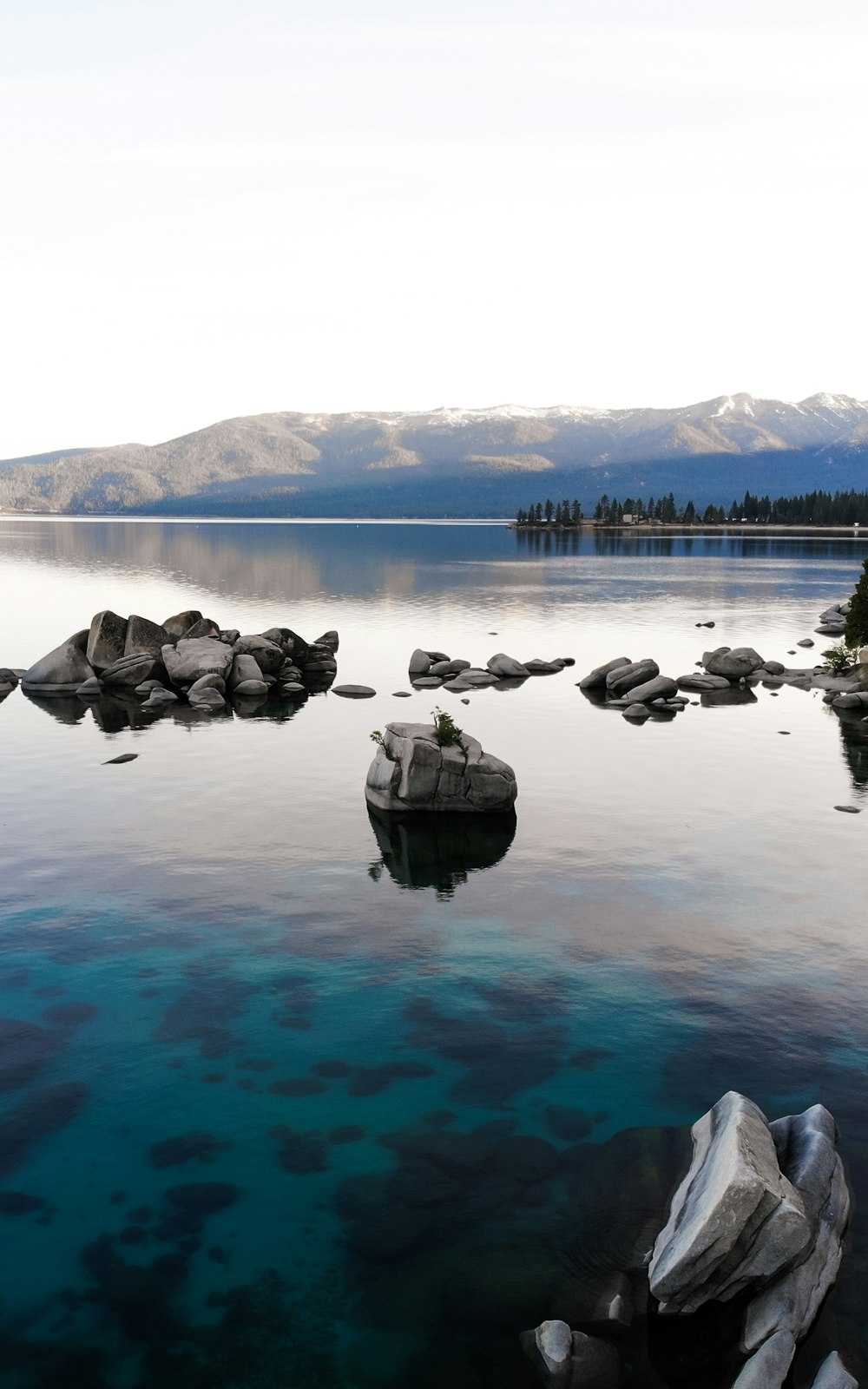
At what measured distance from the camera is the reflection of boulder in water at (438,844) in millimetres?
32531

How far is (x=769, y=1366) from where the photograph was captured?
13109mm

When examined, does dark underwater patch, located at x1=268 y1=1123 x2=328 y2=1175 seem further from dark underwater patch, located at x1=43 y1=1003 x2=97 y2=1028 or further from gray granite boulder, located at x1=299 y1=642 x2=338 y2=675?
gray granite boulder, located at x1=299 y1=642 x2=338 y2=675

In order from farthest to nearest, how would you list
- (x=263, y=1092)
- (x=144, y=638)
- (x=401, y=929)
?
(x=144, y=638) < (x=401, y=929) < (x=263, y=1092)

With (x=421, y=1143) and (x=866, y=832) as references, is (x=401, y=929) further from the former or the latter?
(x=866, y=832)

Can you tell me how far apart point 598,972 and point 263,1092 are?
923cm

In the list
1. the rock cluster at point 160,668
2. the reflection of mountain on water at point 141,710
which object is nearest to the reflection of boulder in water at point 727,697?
the rock cluster at point 160,668

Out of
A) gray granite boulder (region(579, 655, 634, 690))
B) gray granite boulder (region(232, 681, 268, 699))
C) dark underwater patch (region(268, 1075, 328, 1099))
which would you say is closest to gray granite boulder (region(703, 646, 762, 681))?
gray granite boulder (region(579, 655, 634, 690))

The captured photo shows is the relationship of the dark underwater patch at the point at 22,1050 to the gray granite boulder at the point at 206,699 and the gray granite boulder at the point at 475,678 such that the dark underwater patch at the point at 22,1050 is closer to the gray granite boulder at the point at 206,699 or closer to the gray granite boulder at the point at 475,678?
the gray granite boulder at the point at 206,699

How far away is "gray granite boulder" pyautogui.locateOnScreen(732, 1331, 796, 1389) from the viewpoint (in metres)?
12.9

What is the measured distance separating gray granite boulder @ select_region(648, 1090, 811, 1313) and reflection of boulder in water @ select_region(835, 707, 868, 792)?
102 feet

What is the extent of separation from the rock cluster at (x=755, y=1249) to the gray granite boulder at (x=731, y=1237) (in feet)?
0.04

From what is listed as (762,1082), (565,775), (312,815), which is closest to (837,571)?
(565,775)

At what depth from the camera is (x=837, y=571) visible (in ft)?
570

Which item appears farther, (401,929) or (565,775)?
(565,775)
